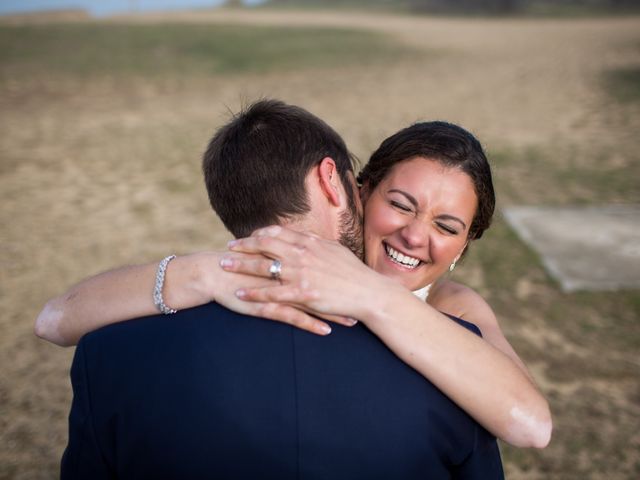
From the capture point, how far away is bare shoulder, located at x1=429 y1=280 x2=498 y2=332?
2.19 m

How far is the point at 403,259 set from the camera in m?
2.39

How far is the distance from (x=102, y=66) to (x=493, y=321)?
19.7 m

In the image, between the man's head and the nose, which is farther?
the nose

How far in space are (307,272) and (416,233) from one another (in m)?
0.95

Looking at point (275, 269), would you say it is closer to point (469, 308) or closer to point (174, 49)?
point (469, 308)

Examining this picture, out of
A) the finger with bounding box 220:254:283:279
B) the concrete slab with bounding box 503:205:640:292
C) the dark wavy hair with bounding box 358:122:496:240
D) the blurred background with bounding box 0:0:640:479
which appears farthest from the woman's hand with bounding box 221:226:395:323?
the concrete slab with bounding box 503:205:640:292

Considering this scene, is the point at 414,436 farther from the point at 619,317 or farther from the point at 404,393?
the point at 619,317

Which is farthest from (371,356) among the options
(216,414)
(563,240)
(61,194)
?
(61,194)

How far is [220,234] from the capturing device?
7.12m

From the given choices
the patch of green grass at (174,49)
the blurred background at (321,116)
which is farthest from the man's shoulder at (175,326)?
the patch of green grass at (174,49)

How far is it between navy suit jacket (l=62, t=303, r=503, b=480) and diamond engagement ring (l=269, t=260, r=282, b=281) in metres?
0.16

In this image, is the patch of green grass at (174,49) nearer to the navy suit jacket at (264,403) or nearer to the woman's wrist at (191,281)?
the woman's wrist at (191,281)

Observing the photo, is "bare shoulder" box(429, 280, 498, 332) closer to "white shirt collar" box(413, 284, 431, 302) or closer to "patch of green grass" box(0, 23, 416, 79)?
"white shirt collar" box(413, 284, 431, 302)

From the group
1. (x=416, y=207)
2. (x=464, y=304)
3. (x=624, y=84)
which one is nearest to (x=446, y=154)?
(x=416, y=207)
